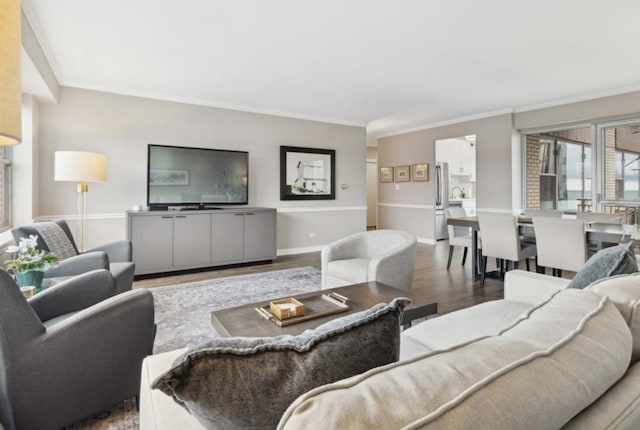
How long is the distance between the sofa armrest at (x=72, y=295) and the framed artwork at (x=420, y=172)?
248 inches

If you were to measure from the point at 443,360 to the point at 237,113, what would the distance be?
5528 mm

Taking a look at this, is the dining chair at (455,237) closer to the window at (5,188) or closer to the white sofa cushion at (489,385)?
the white sofa cushion at (489,385)

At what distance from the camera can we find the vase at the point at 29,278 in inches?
76.2

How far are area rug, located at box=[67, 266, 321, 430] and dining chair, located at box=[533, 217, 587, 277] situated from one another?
7.82 feet

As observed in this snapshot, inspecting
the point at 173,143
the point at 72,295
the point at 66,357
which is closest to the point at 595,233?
the point at 66,357

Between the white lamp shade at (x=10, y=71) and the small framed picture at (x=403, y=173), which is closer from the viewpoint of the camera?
the white lamp shade at (x=10, y=71)

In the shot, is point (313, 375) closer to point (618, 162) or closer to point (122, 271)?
point (122, 271)

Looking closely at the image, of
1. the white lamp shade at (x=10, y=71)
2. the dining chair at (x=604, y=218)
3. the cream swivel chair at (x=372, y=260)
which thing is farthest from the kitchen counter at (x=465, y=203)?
the white lamp shade at (x=10, y=71)

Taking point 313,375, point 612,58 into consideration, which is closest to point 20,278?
point 313,375

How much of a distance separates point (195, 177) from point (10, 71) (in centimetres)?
467

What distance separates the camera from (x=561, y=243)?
3.36 metres

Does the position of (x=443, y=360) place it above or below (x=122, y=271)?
above

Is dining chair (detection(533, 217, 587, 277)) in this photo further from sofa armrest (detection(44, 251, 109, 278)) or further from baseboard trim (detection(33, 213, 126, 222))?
baseboard trim (detection(33, 213, 126, 222))

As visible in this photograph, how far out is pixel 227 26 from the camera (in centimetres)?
302
